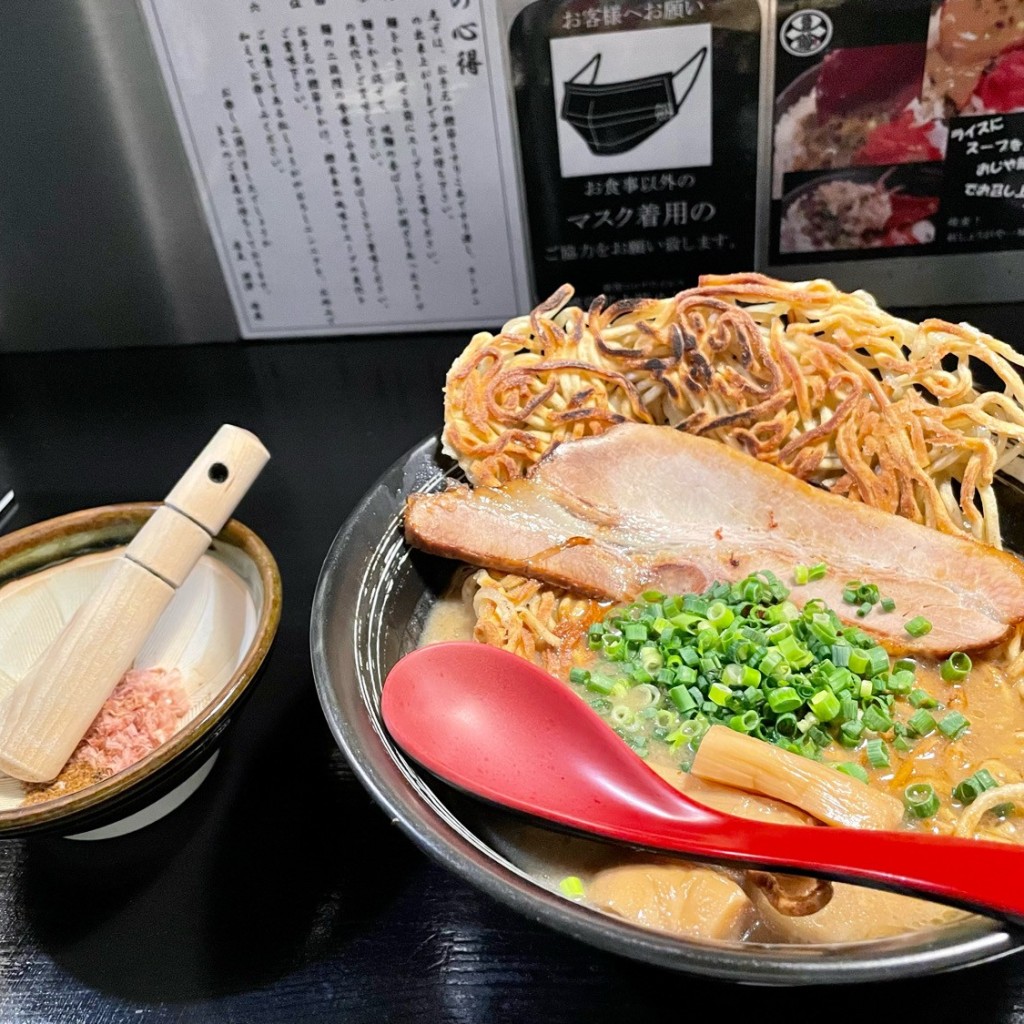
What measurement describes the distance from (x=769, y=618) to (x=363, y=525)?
0.76m

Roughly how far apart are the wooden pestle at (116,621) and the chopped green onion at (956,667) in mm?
1307

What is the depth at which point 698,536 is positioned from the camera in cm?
166

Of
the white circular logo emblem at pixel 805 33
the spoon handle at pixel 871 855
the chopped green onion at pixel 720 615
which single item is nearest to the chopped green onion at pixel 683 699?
the chopped green onion at pixel 720 615

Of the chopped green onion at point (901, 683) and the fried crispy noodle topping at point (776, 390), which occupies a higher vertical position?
the fried crispy noodle topping at point (776, 390)

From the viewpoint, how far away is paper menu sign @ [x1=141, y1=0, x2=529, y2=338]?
2.25 metres

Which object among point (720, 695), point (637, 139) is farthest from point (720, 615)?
point (637, 139)

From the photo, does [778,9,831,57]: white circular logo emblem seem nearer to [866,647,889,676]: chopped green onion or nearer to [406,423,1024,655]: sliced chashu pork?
[406,423,1024,655]: sliced chashu pork

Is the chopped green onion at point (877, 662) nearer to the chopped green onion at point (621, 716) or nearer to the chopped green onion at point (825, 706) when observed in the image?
the chopped green onion at point (825, 706)

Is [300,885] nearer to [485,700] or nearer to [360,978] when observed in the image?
[360,978]

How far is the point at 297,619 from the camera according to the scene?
1.95m

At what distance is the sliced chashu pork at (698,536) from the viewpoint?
1.49 meters

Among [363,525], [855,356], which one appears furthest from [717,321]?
[363,525]

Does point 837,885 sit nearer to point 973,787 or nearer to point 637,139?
point 973,787

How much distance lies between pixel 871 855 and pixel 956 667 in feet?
1.90
